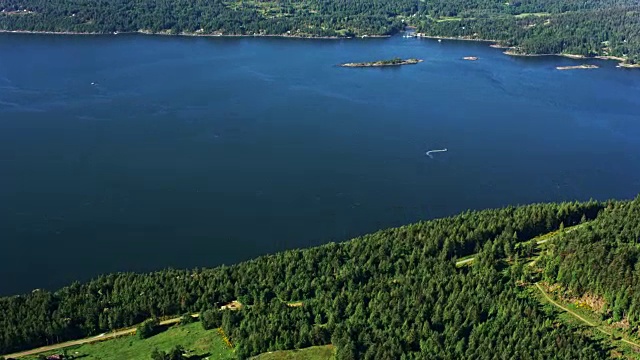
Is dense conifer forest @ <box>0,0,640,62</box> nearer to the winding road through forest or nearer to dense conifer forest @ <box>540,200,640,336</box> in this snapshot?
dense conifer forest @ <box>540,200,640,336</box>

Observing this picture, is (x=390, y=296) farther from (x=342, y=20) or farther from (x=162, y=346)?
(x=342, y=20)

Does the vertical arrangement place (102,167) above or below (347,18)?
below

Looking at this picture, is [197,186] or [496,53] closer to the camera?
[197,186]

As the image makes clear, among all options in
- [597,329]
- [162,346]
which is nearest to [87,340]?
[162,346]

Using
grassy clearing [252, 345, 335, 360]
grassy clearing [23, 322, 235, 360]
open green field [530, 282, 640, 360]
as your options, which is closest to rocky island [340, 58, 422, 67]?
open green field [530, 282, 640, 360]

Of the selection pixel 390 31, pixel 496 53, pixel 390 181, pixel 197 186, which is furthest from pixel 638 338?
pixel 390 31

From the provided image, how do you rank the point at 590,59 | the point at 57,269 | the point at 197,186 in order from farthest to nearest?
the point at 590,59, the point at 197,186, the point at 57,269

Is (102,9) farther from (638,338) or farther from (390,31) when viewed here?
(638,338)
